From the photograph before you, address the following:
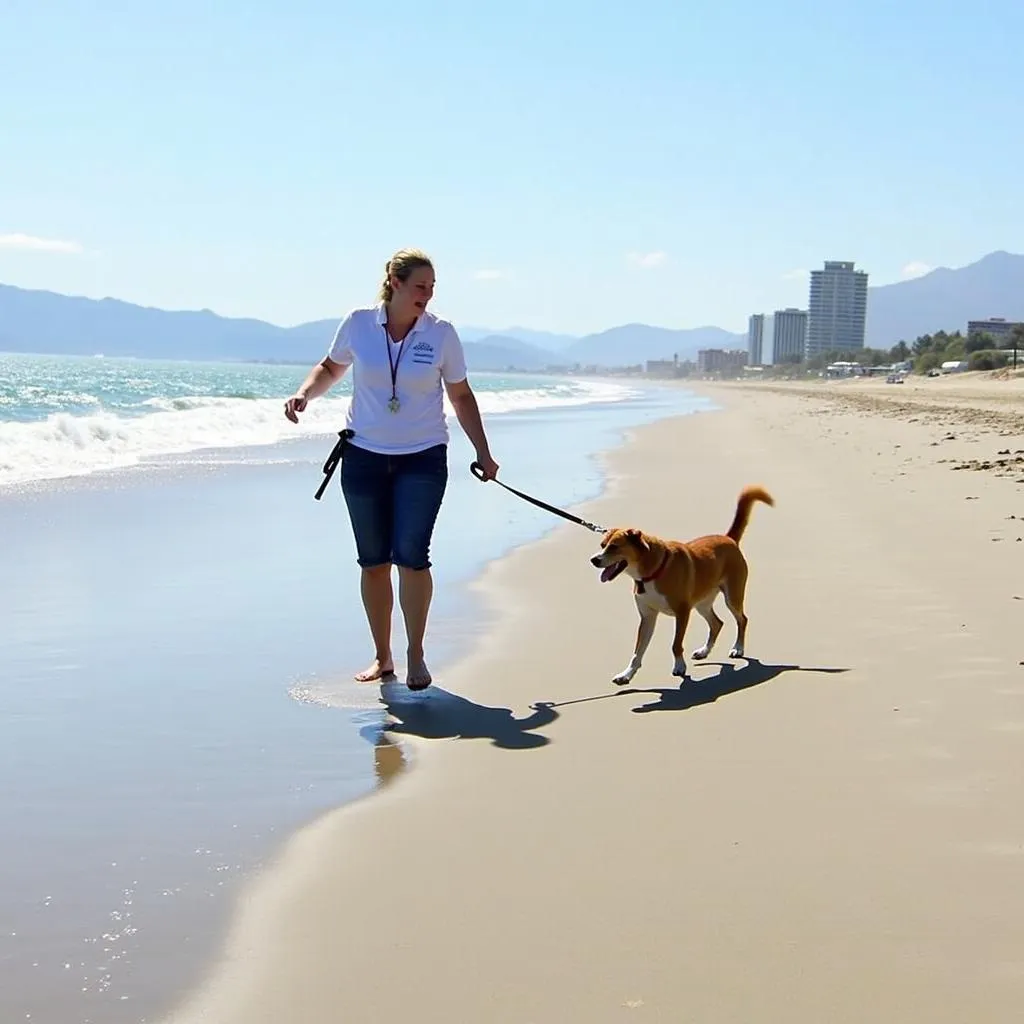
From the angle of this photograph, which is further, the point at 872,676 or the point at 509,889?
the point at 872,676

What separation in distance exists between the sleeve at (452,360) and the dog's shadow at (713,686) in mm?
1427

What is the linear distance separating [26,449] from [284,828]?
13.8 metres

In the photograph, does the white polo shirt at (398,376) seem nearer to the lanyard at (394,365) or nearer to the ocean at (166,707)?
the lanyard at (394,365)

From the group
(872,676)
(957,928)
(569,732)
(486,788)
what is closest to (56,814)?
(486,788)

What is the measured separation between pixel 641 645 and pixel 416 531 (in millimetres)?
1024

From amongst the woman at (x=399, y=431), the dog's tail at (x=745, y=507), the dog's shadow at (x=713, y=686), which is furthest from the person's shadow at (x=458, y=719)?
the dog's tail at (x=745, y=507)

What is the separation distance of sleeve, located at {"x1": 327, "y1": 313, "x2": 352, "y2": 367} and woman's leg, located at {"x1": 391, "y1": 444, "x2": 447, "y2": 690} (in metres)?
0.49

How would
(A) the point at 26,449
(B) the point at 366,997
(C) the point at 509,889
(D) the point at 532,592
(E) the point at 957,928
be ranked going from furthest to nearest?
(A) the point at 26,449 → (D) the point at 532,592 → (C) the point at 509,889 → (E) the point at 957,928 → (B) the point at 366,997

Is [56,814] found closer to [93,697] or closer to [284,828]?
[284,828]

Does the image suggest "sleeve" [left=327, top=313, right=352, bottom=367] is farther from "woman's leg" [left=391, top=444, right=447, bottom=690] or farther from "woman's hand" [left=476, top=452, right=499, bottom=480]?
"woman's hand" [left=476, top=452, right=499, bottom=480]

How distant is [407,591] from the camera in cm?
492

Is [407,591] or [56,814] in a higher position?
[407,591]

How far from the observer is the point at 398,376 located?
15.5ft

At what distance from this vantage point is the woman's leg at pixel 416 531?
15.7ft
